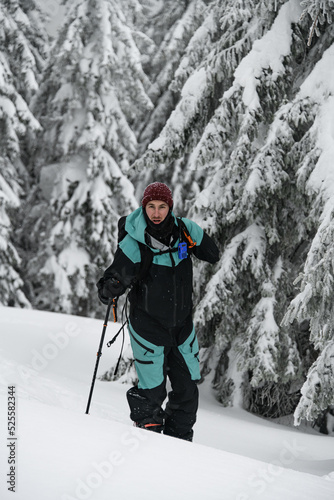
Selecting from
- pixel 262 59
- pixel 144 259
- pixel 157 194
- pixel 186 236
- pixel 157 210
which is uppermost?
pixel 262 59

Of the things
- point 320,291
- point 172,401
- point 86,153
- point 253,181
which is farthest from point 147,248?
point 86,153

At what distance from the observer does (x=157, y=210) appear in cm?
404

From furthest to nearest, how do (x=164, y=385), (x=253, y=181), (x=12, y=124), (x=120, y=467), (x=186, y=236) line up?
(x=12, y=124)
(x=253, y=181)
(x=164, y=385)
(x=186, y=236)
(x=120, y=467)

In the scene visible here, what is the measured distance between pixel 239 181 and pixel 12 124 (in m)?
9.98

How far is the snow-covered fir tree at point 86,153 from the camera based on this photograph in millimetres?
15133

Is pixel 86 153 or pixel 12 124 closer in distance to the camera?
pixel 12 124

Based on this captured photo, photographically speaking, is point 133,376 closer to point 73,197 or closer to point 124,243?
point 124,243

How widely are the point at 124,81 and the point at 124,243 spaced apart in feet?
43.2

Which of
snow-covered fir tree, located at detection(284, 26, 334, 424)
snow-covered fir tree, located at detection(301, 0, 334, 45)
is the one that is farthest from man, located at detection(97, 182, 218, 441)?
snow-covered fir tree, located at detection(301, 0, 334, 45)

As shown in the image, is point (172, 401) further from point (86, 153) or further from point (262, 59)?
point (86, 153)

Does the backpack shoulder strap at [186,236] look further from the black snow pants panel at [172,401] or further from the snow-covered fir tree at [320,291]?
the snow-covered fir tree at [320,291]

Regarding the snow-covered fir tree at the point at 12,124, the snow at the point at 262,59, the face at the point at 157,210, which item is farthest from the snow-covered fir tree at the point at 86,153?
the face at the point at 157,210

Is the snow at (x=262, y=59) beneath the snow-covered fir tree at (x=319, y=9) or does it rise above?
beneath

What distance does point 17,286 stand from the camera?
15.1 m
